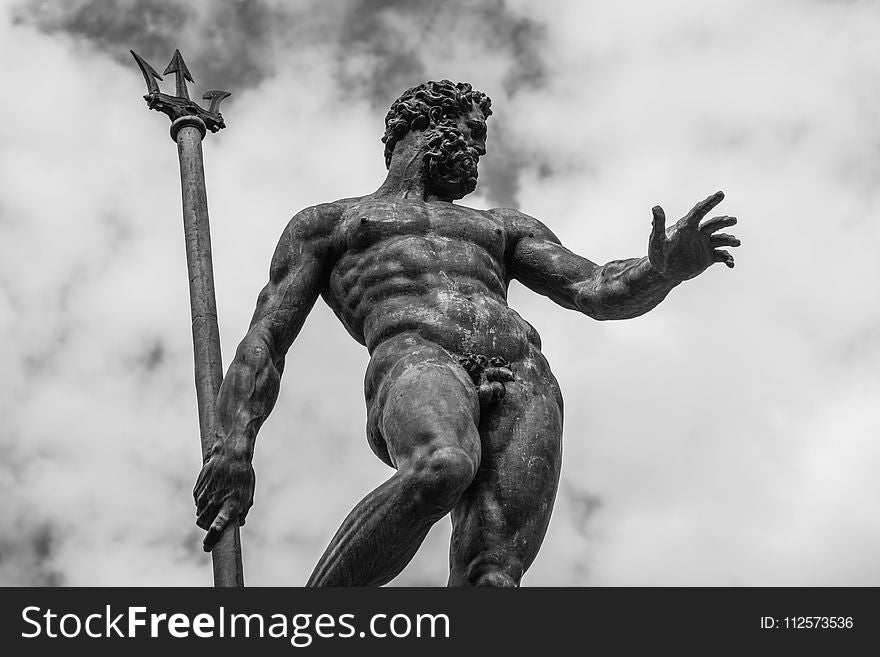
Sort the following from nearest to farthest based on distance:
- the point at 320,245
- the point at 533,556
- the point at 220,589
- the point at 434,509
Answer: the point at 220,589, the point at 434,509, the point at 533,556, the point at 320,245

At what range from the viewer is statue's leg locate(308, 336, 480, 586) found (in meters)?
11.6

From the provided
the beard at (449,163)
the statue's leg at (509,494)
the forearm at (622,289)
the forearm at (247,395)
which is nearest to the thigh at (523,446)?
the statue's leg at (509,494)

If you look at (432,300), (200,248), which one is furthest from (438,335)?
(200,248)

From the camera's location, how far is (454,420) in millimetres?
11977

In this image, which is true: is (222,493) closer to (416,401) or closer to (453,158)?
(416,401)

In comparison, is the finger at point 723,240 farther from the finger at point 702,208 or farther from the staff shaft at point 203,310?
the staff shaft at point 203,310

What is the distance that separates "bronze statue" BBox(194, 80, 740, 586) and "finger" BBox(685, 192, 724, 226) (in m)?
0.02

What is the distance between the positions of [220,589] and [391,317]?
2.94m

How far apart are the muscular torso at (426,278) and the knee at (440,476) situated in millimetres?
1265

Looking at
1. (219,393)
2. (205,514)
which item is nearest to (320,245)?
(219,393)

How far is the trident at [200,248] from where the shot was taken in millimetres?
12844

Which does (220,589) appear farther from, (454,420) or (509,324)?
(509,324)

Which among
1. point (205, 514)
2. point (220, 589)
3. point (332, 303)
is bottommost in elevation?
point (220, 589)

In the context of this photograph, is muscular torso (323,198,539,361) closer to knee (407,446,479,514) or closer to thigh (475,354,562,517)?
thigh (475,354,562,517)
